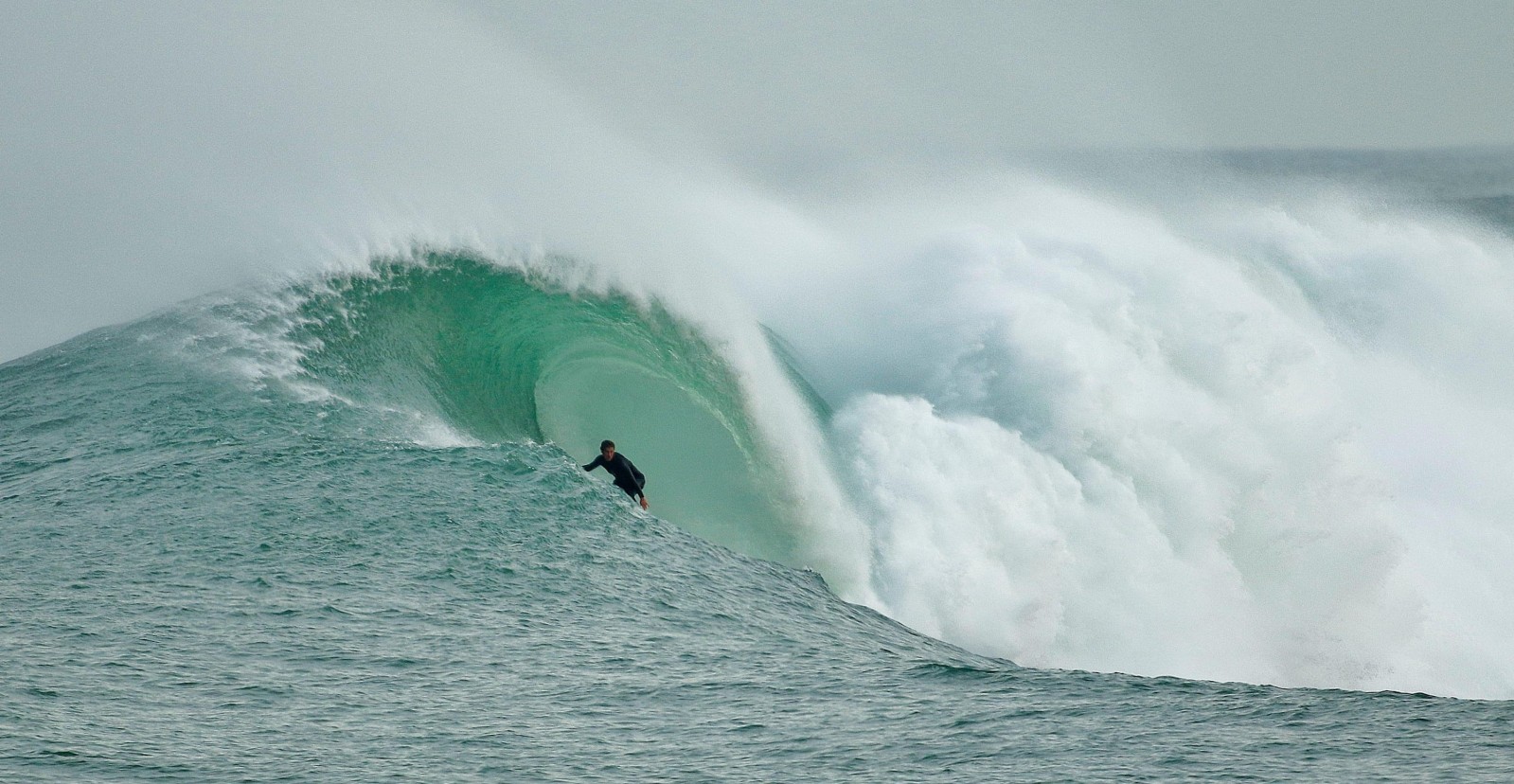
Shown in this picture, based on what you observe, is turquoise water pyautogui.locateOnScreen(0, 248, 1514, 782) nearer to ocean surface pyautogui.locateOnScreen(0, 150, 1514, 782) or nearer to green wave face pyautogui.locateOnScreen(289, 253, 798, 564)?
ocean surface pyautogui.locateOnScreen(0, 150, 1514, 782)

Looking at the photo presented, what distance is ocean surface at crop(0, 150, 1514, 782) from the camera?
6.52m

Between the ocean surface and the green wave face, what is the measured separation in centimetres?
5

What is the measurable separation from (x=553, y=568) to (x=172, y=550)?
2.64 metres

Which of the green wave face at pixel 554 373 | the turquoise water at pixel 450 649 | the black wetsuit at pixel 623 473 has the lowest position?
the turquoise water at pixel 450 649

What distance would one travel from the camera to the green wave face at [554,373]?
1301cm

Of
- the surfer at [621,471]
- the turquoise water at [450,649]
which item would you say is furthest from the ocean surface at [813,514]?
the surfer at [621,471]

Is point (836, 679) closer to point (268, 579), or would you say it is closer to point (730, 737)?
point (730, 737)

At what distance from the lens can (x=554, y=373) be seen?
1420cm

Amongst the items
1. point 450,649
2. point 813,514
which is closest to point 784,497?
point 813,514

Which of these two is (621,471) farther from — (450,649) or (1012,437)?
(1012,437)

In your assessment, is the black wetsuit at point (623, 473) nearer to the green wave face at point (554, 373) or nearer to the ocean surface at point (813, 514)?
the ocean surface at point (813, 514)

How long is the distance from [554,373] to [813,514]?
331 cm

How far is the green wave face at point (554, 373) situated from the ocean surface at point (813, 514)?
0.05 meters

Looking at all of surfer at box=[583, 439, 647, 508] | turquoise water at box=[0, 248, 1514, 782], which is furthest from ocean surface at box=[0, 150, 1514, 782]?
surfer at box=[583, 439, 647, 508]
